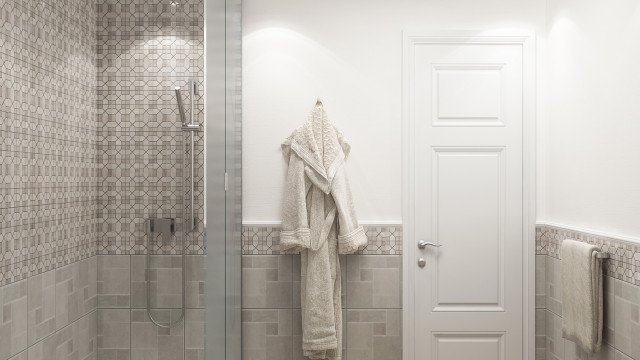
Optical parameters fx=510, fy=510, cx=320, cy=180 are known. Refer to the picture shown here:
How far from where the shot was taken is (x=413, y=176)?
2674 mm

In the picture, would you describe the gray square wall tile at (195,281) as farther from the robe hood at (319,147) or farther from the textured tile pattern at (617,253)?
the textured tile pattern at (617,253)

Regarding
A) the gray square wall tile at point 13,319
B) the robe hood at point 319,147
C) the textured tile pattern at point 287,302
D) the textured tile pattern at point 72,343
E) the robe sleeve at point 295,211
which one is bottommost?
the textured tile pattern at point 287,302

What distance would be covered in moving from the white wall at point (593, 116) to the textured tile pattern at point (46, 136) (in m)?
1.89

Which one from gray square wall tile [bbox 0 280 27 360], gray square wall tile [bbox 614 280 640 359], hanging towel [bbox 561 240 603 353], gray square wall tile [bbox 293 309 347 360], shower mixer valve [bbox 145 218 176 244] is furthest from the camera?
gray square wall tile [bbox 293 309 347 360]

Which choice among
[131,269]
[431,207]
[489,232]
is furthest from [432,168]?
[131,269]

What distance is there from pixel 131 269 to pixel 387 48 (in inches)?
69.1

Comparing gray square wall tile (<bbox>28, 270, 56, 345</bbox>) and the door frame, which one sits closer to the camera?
gray square wall tile (<bbox>28, 270, 56, 345</bbox>)

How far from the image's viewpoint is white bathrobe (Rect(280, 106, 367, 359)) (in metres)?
2.49

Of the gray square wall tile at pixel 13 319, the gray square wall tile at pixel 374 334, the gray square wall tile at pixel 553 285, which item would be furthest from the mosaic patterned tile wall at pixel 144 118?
the gray square wall tile at pixel 553 285

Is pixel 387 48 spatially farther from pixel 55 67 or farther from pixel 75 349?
pixel 75 349

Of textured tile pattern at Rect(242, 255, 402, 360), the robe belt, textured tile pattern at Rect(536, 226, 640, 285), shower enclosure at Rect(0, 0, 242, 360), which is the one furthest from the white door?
shower enclosure at Rect(0, 0, 242, 360)

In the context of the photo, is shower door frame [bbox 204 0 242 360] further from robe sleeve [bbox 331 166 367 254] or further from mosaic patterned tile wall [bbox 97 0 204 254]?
robe sleeve [bbox 331 166 367 254]

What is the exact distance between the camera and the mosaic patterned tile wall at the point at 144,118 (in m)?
1.49

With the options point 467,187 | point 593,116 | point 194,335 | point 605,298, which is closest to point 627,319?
point 605,298
